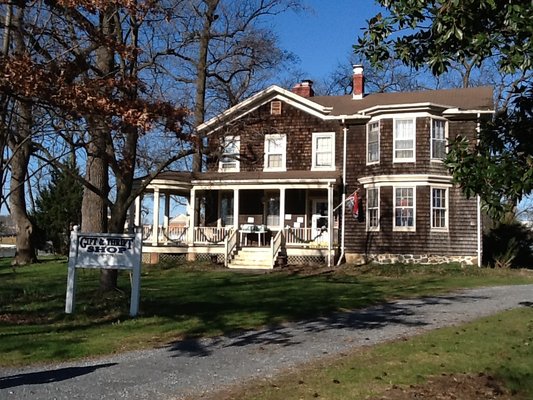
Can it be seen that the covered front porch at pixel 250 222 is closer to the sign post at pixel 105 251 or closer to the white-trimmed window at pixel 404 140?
the white-trimmed window at pixel 404 140

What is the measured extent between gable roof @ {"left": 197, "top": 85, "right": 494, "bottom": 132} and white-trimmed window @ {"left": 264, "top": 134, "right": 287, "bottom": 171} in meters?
1.64

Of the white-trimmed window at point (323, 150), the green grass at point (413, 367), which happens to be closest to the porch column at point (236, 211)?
the white-trimmed window at point (323, 150)

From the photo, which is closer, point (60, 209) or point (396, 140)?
point (396, 140)

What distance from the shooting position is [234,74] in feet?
119

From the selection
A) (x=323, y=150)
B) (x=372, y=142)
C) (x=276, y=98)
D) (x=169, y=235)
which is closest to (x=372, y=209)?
(x=372, y=142)

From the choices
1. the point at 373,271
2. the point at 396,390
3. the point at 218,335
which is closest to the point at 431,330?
the point at 218,335

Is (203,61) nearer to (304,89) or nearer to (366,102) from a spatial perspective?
(304,89)

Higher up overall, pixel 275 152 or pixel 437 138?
pixel 437 138

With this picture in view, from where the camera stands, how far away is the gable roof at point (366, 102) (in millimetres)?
25953

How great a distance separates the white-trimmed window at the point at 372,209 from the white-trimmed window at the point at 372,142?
131cm

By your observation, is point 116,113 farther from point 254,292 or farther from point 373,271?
point 373,271

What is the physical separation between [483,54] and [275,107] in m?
22.4

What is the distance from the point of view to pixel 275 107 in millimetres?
28703

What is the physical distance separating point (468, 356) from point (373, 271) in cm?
1558
